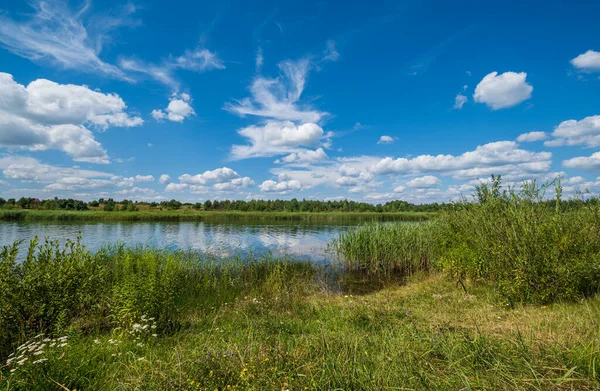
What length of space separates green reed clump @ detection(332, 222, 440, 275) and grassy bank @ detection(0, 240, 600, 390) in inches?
303

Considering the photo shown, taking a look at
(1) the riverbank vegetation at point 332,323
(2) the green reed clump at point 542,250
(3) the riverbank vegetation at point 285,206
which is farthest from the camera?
(3) the riverbank vegetation at point 285,206

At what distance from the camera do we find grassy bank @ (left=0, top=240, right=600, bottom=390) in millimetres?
2932

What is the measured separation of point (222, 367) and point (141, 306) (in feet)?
11.4

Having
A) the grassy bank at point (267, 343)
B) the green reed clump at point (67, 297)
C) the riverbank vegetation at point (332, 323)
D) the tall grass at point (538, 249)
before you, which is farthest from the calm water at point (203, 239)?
the tall grass at point (538, 249)

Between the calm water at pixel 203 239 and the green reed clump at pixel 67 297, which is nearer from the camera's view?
the green reed clump at pixel 67 297

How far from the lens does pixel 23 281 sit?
4746mm

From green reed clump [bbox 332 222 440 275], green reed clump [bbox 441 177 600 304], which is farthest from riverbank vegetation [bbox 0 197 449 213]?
green reed clump [bbox 441 177 600 304]

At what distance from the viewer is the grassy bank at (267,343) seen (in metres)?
2.93

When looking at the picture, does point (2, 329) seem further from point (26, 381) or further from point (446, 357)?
point (446, 357)

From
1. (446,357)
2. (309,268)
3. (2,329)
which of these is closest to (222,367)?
(446,357)

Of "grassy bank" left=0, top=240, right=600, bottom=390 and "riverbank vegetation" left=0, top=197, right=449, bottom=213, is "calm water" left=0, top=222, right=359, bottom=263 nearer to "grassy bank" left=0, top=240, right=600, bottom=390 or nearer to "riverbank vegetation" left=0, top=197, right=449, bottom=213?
"grassy bank" left=0, top=240, right=600, bottom=390

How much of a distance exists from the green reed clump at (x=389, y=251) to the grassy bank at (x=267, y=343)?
303 inches

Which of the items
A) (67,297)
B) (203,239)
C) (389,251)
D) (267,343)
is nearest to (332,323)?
(267,343)

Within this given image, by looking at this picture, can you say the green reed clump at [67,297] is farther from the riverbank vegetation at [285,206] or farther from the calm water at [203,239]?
the riverbank vegetation at [285,206]
